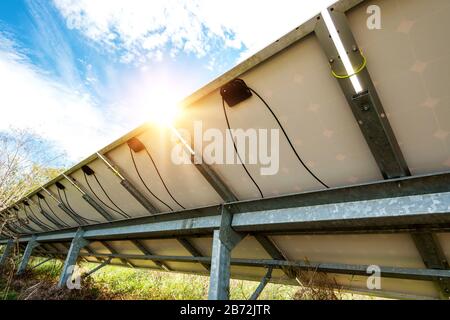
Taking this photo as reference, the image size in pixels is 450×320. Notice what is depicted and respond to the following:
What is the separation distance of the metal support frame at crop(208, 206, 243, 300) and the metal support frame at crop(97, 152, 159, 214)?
1648mm

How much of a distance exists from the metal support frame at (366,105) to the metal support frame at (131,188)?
11.6ft

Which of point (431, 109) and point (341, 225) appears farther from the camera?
point (341, 225)

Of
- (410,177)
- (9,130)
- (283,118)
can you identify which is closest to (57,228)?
(9,130)

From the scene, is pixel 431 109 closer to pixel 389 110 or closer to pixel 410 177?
pixel 389 110

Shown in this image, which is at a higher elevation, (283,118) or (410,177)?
(283,118)

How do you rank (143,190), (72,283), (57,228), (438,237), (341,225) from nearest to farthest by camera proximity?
1. (341,225)
2. (438,237)
3. (143,190)
4. (72,283)
5. (57,228)

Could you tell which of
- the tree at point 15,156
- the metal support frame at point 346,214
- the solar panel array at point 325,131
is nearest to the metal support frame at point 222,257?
the metal support frame at point 346,214

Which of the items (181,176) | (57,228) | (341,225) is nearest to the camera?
(341,225)

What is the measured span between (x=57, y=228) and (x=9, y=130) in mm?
3713

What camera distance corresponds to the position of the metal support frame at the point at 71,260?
6109mm

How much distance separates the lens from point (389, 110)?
190cm

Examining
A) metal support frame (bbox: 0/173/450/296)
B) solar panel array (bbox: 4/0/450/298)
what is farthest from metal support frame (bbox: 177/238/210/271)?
metal support frame (bbox: 0/173/450/296)

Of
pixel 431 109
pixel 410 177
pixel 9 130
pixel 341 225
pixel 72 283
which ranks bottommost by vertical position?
pixel 72 283

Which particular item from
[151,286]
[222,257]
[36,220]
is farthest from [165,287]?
[222,257]
